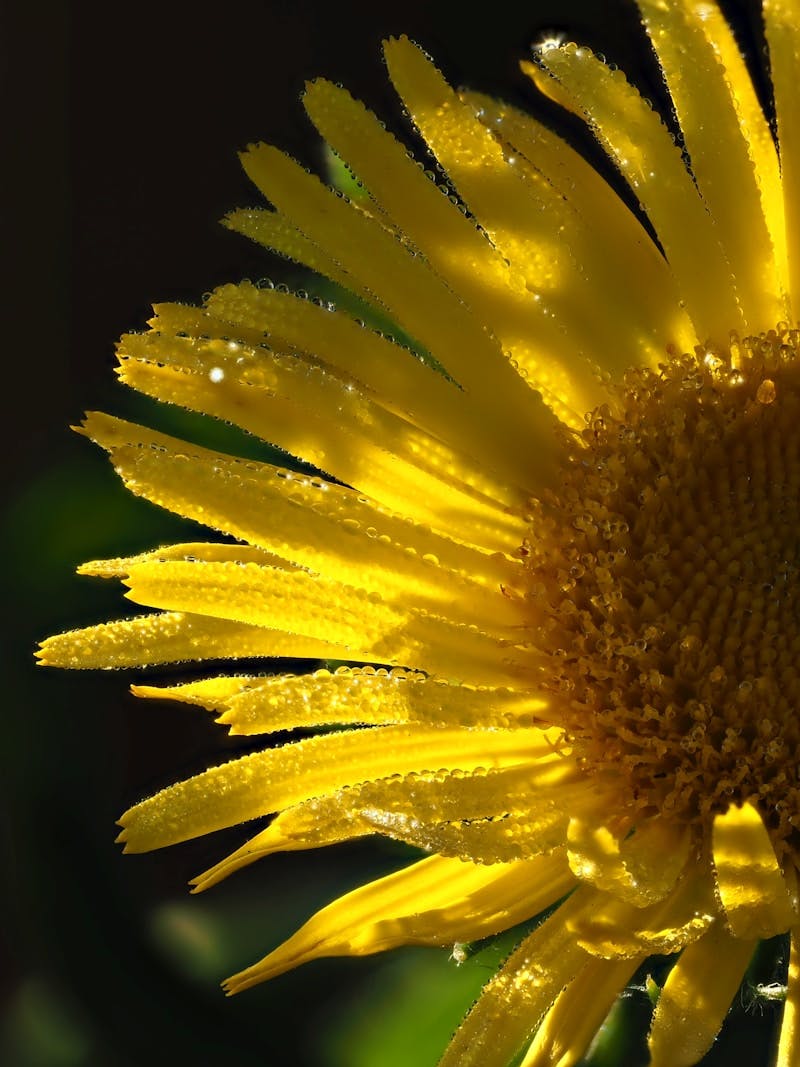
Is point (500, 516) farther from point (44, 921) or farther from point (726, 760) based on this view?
point (44, 921)

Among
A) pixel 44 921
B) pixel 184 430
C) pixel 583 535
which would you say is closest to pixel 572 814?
pixel 583 535

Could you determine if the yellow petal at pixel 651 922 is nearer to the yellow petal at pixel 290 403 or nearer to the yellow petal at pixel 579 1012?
the yellow petal at pixel 579 1012

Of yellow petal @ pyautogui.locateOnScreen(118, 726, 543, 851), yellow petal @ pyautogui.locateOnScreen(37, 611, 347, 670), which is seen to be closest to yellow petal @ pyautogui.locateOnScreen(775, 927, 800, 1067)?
yellow petal @ pyautogui.locateOnScreen(118, 726, 543, 851)

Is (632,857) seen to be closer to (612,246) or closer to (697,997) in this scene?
(697,997)

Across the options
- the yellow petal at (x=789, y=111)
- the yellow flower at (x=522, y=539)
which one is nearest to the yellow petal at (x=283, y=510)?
the yellow flower at (x=522, y=539)

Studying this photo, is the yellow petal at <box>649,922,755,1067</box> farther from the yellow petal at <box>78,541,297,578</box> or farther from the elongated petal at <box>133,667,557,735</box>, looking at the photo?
the yellow petal at <box>78,541,297,578</box>
